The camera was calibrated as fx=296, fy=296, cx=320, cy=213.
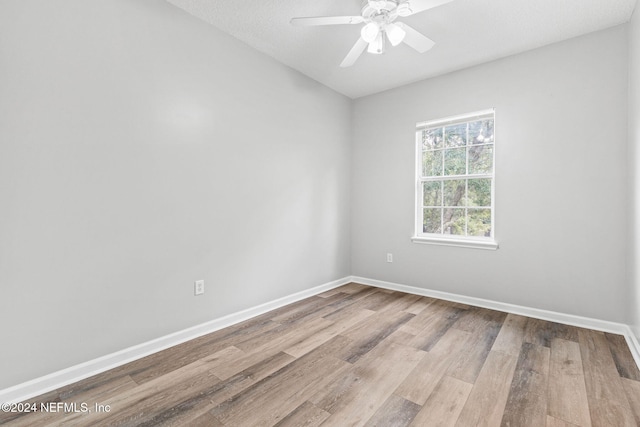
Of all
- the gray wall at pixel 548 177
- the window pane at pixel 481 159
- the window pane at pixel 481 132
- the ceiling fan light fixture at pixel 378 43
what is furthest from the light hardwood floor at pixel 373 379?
the ceiling fan light fixture at pixel 378 43

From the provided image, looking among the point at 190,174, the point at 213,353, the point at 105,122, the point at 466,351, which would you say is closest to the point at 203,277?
the point at 213,353

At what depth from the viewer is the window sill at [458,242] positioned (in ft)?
10.1

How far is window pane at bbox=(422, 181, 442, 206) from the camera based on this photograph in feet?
11.5

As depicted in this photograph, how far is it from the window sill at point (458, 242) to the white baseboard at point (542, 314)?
0.55m

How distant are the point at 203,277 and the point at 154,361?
2.18 feet

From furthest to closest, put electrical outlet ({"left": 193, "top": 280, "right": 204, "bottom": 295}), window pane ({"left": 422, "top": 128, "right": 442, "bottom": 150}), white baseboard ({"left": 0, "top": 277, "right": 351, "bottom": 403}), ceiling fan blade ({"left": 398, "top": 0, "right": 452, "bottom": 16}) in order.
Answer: window pane ({"left": 422, "top": 128, "right": 442, "bottom": 150}) → electrical outlet ({"left": 193, "top": 280, "right": 204, "bottom": 295}) → ceiling fan blade ({"left": 398, "top": 0, "right": 452, "bottom": 16}) → white baseboard ({"left": 0, "top": 277, "right": 351, "bottom": 403})

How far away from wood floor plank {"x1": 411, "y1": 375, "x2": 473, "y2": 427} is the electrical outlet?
5.84 feet

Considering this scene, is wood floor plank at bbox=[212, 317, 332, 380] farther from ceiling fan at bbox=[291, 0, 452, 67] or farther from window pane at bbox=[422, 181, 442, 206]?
ceiling fan at bbox=[291, 0, 452, 67]

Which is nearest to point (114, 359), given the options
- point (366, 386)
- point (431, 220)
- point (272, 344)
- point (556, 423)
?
point (272, 344)

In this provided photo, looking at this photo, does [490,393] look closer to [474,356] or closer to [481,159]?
[474,356]

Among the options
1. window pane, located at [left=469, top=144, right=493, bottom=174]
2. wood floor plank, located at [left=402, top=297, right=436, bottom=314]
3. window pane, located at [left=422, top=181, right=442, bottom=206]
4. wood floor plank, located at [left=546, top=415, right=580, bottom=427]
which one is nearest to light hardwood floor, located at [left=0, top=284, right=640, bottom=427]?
wood floor plank, located at [left=546, top=415, right=580, bottom=427]

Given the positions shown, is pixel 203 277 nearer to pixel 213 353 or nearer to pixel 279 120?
pixel 213 353

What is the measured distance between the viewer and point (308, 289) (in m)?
3.48

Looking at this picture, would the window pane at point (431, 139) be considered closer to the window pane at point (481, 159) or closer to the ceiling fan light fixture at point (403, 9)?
the window pane at point (481, 159)
